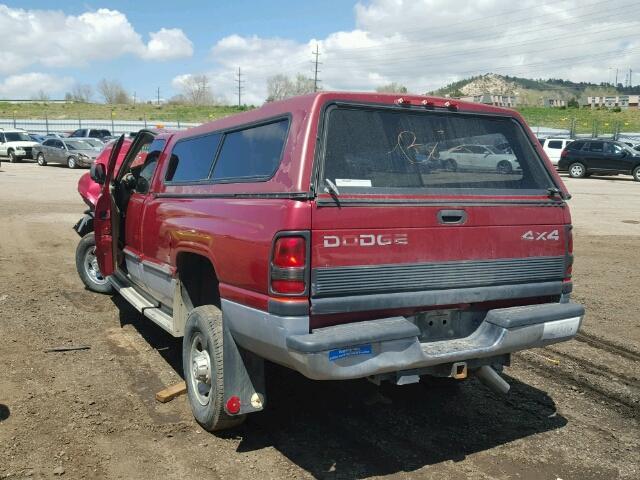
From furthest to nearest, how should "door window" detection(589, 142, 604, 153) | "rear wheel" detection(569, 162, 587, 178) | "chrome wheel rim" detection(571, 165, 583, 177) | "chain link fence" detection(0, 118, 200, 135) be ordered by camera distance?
"chain link fence" detection(0, 118, 200, 135), "chrome wheel rim" detection(571, 165, 583, 177), "rear wheel" detection(569, 162, 587, 178), "door window" detection(589, 142, 604, 153)

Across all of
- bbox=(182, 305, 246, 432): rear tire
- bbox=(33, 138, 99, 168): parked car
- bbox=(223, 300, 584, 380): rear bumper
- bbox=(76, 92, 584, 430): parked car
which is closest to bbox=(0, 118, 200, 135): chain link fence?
bbox=(33, 138, 99, 168): parked car

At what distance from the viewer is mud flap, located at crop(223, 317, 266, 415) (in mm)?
3568

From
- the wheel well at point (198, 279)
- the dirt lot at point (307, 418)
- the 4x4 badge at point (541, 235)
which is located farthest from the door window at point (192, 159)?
the 4x4 badge at point (541, 235)

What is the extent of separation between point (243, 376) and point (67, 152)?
27.7 metres

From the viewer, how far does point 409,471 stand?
11.3ft

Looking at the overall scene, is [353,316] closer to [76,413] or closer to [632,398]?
[76,413]

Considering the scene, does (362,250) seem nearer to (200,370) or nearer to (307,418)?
(200,370)

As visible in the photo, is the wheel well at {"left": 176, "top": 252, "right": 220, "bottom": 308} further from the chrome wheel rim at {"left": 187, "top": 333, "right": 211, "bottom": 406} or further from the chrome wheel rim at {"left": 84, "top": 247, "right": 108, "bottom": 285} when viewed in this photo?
the chrome wheel rim at {"left": 84, "top": 247, "right": 108, "bottom": 285}

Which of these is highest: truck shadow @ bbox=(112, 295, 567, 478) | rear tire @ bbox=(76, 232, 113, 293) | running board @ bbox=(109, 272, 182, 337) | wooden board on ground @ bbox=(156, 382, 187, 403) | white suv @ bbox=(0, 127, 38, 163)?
white suv @ bbox=(0, 127, 38, 163)

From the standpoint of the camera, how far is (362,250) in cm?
319

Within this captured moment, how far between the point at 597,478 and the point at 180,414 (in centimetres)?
264

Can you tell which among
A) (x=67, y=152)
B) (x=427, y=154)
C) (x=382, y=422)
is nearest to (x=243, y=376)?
(x=382, y=422)

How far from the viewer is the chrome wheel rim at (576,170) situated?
26688 millimetres

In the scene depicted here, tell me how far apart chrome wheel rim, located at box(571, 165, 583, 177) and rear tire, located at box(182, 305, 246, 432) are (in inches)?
1027
